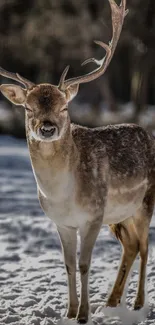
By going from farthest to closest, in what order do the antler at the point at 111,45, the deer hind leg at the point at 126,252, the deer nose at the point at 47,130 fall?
the deer hind leg at the point at 126,252, the antler at the point at 111,45, the deer nose at the point at 47,130

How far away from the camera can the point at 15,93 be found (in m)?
6.33

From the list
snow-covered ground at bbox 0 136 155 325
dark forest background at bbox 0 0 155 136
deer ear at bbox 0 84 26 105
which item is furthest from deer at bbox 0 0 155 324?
dark forest background at bbox 0 0 155 136

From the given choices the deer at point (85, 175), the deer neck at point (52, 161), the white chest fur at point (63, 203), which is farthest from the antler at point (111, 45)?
the white chest fur at point (63, 203)

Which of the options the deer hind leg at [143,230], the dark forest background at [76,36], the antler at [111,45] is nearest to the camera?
the antler at [111,45]

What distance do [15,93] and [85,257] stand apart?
144 cm

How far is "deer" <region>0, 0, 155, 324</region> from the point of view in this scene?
19.9ft

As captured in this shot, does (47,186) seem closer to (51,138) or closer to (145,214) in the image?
(51,138)

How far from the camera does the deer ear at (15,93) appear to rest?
6.28 m

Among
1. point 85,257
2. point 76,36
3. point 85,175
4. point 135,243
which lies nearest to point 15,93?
point 85,175

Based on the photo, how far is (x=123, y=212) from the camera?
6.67m

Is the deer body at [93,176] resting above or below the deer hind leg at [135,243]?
above

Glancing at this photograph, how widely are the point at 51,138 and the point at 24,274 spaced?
2.81m

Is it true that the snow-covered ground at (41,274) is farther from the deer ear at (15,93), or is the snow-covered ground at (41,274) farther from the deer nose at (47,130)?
the deer ear at (15,93)

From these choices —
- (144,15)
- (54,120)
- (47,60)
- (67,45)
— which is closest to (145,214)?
(54,120)
